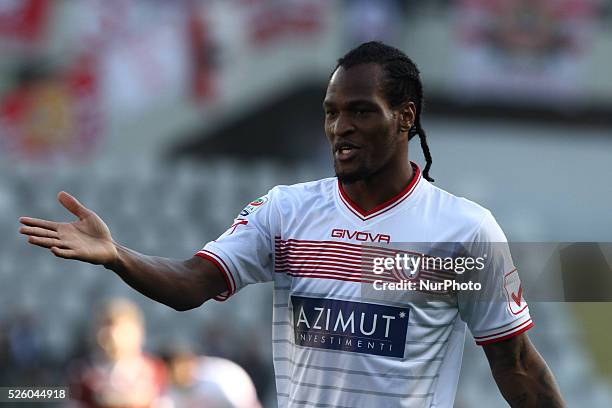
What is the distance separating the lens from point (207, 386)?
25.1 feet

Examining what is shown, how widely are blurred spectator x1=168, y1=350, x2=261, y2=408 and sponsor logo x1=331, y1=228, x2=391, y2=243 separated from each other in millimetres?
3717

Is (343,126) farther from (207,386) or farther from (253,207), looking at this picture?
(207,386)

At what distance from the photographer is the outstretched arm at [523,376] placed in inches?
144

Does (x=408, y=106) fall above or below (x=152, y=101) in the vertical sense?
below

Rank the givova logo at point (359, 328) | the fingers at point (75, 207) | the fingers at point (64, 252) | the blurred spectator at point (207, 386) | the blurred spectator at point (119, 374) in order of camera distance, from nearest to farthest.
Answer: the fingers at point (64, 252)
the fingers at point (75, 207)
the givova logo at point (359, 328)
the blurred spectator at point (207, 386)
the blurred spectator at point (119, 374)

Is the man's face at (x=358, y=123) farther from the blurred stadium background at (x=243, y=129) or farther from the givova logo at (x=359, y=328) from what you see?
the blurred stadium background at (x=243, y=129)

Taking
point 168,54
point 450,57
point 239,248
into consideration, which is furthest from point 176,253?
point 239,248

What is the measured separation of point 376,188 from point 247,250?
429 mm

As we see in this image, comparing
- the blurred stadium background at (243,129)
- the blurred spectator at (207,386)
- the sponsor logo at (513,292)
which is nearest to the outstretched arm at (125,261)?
the sponsor logo at (513,292)

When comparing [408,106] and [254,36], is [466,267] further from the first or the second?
[254,36]

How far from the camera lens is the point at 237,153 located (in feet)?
58.7

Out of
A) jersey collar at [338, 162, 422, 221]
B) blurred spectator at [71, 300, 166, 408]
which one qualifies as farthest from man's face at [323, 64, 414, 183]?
blurred spectator at [71, 300, 166, 408]

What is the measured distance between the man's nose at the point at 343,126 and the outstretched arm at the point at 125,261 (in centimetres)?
55

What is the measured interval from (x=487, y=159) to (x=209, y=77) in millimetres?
4524
